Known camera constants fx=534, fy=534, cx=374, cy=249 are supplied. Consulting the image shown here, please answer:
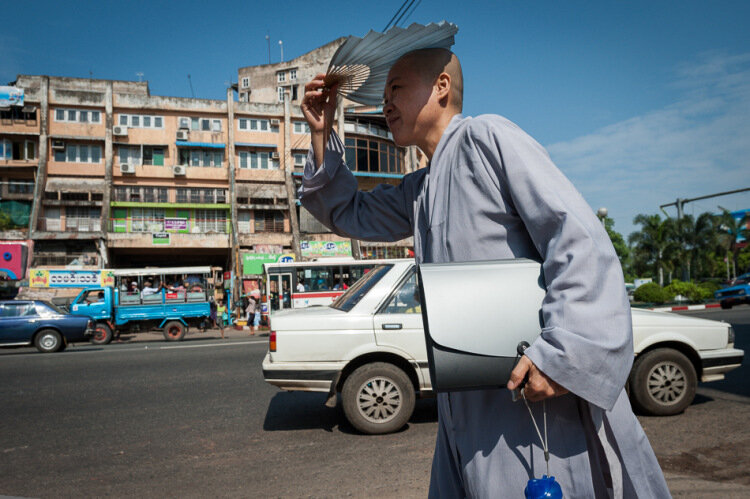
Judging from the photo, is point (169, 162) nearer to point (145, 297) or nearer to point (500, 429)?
point (145, 297)

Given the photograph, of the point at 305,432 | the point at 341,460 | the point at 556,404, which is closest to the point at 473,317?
the point at 556,404

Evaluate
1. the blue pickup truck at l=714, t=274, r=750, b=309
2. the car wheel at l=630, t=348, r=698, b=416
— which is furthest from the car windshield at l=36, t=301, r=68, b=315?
the blue pickup truck at l=714, t=274, r=750, b=309

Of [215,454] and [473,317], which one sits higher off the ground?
[473,317]

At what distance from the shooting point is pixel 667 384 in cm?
521

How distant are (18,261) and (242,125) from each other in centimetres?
1967

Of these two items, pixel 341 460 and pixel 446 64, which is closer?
pixel 446 64

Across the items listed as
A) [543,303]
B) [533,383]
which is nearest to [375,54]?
[543,303]

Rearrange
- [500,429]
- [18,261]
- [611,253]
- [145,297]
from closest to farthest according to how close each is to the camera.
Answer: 1. [611,253]
2. [500,429]
3. [145,297]
4. [18,261]

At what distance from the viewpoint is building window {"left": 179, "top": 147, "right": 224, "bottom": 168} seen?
41938 mm

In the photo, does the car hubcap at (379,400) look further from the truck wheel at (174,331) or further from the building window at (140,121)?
the building window at (140,121)

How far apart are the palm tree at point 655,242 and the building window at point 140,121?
37.3 metres

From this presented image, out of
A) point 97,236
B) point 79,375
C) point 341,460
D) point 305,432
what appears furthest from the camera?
point 97,236

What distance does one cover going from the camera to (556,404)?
1.18 m

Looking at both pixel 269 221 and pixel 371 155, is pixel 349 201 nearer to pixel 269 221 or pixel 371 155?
pixel 269 221
